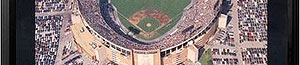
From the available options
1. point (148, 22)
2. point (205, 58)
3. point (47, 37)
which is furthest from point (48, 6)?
point (205, 58)

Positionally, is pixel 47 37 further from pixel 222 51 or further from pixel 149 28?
pixel 222 51

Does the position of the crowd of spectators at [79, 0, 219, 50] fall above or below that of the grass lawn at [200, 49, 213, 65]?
above

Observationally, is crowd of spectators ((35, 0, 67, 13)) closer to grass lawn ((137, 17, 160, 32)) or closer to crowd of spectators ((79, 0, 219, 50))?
crowd of spectators ((79, 0, 219, 50))

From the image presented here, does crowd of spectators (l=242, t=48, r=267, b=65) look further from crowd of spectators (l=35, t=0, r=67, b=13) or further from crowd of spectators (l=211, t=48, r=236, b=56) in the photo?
crowd of spectators (l=35, t=0, r=67, b=13)

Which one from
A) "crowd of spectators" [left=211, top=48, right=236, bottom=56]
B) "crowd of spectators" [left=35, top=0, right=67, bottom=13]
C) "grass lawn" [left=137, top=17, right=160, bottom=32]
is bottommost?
"crowd of spectators" [left=211, top=48, right=236, bottom=56]

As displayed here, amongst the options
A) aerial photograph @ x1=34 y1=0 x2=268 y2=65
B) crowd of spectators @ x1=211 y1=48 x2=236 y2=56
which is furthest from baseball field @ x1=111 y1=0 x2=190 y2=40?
crowd of spectators @ x1=211 y1=48 x2=236 y2=56

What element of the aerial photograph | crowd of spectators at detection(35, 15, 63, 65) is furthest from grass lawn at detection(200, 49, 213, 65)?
crowd of spectators at detection(35, 15, 63, 65)

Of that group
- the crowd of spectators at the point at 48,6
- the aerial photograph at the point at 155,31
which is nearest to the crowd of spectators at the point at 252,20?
the aerial photograph at the point at 155,31
